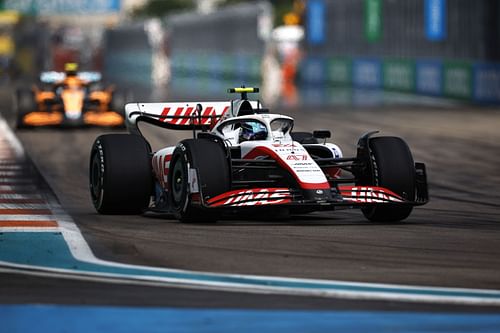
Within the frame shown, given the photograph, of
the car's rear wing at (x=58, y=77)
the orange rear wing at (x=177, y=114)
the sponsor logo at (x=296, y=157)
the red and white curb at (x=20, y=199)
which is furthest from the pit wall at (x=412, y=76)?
the sponsor logo at (x=296, y=157)

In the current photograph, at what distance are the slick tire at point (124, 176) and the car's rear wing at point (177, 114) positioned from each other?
1226 millimetres

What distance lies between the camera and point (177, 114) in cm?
1514

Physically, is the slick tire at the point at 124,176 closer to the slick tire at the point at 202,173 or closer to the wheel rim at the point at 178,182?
the wheel rim at the point at 178,182

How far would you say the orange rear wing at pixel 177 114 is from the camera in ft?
49.2

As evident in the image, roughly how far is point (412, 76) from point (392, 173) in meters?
35.7

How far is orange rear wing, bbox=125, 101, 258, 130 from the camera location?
1501 cm

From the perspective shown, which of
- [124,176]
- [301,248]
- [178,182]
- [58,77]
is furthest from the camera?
[58,77]

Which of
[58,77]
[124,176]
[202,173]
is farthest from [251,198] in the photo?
[58,77]

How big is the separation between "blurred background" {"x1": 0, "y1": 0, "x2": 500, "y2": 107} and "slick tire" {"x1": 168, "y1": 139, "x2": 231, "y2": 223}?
90.3ft

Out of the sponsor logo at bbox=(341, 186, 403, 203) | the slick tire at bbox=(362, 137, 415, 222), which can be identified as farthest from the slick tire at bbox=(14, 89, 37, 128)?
the sponsor logo at bbox=(341, 186, 403, 203)

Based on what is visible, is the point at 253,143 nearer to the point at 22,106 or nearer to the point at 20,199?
the point at 20,199

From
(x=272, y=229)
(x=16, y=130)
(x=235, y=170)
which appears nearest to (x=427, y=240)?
(x=272, y=229)

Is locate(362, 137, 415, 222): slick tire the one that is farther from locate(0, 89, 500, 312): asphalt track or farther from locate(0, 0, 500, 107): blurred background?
locate(0, 0, 500, 107): blurred background

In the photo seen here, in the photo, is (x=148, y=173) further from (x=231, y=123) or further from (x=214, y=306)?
(x=214, y=306)
